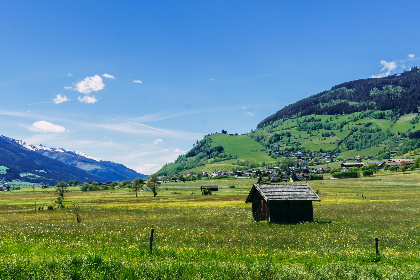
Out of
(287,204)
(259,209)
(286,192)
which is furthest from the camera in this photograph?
(259,209)

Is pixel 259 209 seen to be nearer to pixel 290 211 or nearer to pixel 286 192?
pixel 290 211

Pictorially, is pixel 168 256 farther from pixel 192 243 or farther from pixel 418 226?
pixel 418 226

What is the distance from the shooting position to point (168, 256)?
54.7ft

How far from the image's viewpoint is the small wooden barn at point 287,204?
128ft

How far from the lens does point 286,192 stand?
40.2m

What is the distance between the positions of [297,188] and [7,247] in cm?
3257

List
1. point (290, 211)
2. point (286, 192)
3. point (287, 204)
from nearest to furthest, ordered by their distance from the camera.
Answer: point (290, 211)
point (287, 204)
point (286, 192)

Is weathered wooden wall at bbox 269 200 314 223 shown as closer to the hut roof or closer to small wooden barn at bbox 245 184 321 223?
small wooden barn at bbox 245 184 321 223

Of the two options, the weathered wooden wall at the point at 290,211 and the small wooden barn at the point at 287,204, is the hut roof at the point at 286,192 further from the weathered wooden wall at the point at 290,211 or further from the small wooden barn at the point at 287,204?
the weathered wooden wall at the point at 290,211

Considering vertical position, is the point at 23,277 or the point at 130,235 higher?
the point at 23,277

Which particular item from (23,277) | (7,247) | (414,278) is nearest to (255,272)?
(414,278)

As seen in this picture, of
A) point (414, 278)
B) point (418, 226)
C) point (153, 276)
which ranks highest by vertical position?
point (153, 276)

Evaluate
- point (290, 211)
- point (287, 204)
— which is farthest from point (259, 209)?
point (290, 211)

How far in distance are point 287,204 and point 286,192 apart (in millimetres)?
1568
